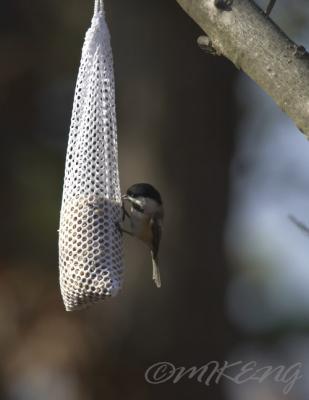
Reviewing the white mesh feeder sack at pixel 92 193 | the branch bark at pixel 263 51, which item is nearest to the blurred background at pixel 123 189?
the white mesh feeder sack at pixel 92 193

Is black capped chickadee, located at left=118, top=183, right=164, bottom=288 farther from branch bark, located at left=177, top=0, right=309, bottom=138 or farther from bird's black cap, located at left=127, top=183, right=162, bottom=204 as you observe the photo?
branch bark, located at left=177, top=0, right=309, bottom=138

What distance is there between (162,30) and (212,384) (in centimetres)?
200

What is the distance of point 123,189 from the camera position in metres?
5.00

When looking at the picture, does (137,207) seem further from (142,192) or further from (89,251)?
(89,251)

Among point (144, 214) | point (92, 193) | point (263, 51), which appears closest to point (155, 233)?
point (144, 214)

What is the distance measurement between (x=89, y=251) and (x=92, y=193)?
0.19 m

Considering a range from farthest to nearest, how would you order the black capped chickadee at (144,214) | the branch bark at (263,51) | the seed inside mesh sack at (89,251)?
1. the black capped chickadee at (144,214)
2. the seed inside mesh sack at (89,251)
3. the branch bark at (263,51)

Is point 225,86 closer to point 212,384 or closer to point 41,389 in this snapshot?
point 212,384

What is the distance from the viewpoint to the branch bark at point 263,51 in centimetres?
173

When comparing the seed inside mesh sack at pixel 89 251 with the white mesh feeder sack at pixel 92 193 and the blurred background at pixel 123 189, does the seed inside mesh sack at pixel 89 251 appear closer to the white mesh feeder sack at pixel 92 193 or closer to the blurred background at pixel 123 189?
the white mesh feeder sack at pixel 92 193

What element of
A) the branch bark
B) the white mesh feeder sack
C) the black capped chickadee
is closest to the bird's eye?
the black capped chickadee

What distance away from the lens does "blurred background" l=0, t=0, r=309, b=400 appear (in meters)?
5.05

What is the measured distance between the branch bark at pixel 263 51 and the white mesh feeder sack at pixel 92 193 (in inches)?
31.1

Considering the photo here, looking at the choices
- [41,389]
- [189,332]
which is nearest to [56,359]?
Answer: [41,389]
